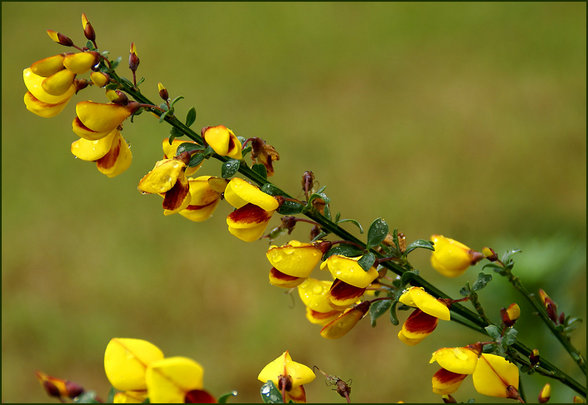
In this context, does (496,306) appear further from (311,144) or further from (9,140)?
(9,140)

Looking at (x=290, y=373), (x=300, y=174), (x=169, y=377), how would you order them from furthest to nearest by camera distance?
(x=300, y=174) → (x=290, y=373) → (x=169, y=377)

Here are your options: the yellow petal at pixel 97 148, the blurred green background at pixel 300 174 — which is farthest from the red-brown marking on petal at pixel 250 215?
the blurred green background at pixel 300 174

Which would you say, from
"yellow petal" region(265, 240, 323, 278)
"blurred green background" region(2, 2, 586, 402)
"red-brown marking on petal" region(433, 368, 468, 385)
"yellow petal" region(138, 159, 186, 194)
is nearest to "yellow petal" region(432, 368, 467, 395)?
"red-brown marking on petal" region(433, 368, 468, 385)

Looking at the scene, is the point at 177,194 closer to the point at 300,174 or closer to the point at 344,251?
the point at 344,251

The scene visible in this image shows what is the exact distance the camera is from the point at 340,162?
2.17m

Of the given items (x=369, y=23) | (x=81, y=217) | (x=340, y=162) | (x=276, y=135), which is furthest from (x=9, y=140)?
(x=369, y=23)

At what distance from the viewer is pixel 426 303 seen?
406mm

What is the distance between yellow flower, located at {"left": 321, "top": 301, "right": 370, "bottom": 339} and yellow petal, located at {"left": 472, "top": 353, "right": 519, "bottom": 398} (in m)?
0.09

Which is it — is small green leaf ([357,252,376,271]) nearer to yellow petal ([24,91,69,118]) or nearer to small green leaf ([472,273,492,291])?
small green leaf ([472,273,492,291])

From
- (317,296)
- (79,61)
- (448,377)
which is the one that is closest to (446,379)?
(448,377)

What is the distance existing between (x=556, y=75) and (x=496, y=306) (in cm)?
147

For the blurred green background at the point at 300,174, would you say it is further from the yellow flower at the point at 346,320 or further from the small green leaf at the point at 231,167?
the small green leaf at the point at 231,167

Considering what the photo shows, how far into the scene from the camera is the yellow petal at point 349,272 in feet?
1.37

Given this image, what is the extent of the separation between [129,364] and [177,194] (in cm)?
14
